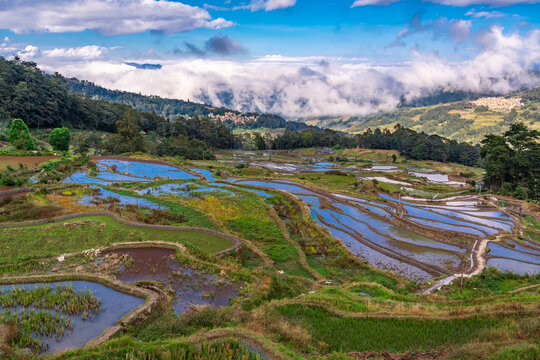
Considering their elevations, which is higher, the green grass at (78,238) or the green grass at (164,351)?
the green grass at (78,238)

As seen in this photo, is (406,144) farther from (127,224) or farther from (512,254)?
(127,224)

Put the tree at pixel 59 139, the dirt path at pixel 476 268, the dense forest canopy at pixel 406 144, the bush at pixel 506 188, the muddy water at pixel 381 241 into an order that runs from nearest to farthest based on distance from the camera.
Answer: the dirt path at pixel 476 268
the muddy water at pixel 381 241
the bush at pixel 506 188
the tree at pixel 59 139
the dense forest canopy at pixel 406 144

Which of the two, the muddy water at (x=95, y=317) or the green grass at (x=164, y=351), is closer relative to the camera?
the green grass at (x=164, y=351)

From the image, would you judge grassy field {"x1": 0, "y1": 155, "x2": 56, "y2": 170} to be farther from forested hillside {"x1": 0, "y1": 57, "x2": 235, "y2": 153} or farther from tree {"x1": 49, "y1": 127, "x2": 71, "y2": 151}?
forested hillside {"x1": 0, "y1": 57, "x2": 235, "y2": 153}

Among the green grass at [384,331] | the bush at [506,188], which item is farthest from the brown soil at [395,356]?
the bush at [506,188]

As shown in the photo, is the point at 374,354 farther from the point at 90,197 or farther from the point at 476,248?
the point at 90,197

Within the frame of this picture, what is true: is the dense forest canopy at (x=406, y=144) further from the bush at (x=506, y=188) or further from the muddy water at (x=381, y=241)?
the muddy water at (x=381, y=241)

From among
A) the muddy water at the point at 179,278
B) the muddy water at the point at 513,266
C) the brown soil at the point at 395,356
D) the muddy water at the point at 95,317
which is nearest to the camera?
the brown soil at the point at 395,356

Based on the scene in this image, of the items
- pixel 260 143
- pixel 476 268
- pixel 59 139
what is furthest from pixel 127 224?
pixel 260 143
